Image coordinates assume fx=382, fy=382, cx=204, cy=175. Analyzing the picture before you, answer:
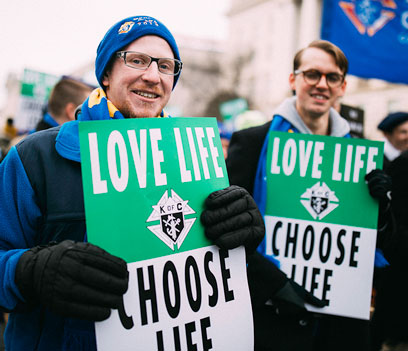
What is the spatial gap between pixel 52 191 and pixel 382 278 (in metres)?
2.68

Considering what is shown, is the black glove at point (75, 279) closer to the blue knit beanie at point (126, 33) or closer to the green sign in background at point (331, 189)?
the blue knit beanie at point (126, 33)

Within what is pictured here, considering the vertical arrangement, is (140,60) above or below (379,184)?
above

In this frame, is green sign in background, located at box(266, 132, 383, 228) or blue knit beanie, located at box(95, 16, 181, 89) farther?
green sign in background, located at box(266, 132, 383, 228)

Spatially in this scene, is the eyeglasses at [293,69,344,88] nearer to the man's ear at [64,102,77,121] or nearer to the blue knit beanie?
the blue knit beanie

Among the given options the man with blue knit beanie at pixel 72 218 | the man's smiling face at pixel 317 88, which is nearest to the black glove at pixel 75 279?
the man with blue knit beanie at pixel 72 218

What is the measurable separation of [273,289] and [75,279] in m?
1.05

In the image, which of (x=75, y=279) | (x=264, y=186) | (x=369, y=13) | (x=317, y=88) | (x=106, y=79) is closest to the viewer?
(x=75, y=279)

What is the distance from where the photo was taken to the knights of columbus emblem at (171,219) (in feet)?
4.50

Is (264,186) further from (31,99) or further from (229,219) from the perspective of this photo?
(31,99)

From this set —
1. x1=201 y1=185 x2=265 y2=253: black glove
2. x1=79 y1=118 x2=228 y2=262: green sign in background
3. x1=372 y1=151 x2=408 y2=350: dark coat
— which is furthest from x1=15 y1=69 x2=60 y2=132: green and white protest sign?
x1=201 y1=185 x2=265 y2=253: black glove

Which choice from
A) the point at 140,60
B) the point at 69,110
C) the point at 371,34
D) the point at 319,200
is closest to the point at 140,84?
the point at 140,60

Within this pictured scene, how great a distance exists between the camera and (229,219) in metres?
1.44

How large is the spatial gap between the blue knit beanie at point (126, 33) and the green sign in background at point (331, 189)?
82cm

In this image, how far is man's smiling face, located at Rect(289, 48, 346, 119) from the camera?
7.52 ft
